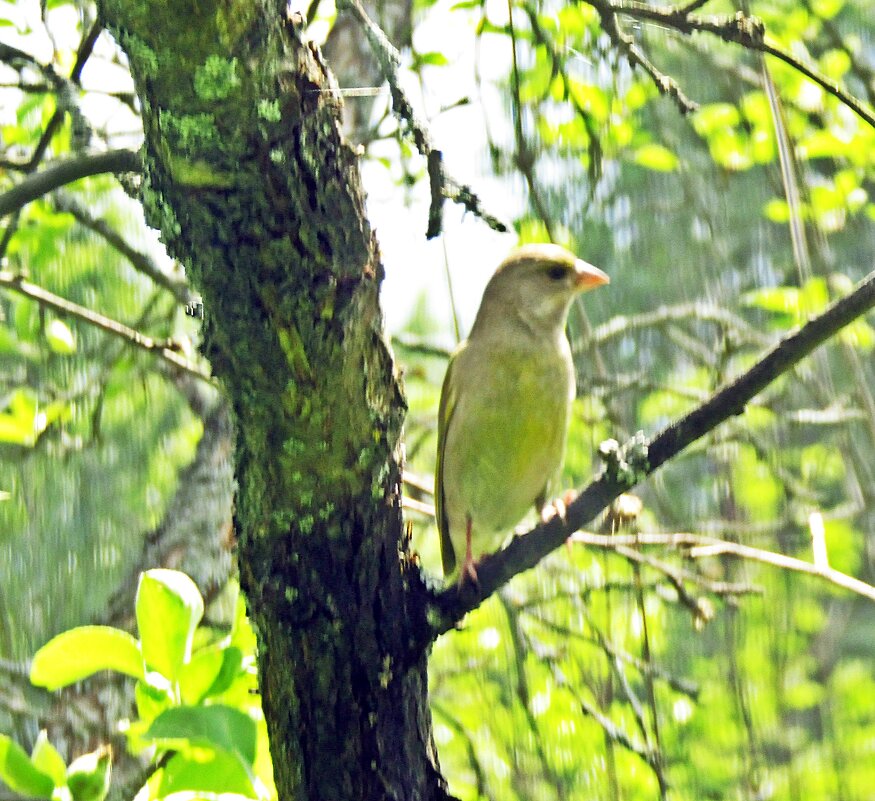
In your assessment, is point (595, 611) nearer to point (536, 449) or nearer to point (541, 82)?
point (536, 449)

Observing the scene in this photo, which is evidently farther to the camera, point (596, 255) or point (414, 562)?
point (596, 255)

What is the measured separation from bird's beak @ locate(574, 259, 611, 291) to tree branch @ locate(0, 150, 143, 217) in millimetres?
1892

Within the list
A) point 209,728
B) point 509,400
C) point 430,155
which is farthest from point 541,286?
point 209,728

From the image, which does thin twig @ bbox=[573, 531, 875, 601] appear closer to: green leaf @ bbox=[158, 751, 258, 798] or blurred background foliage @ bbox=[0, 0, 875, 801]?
blurred background foliage @ bbox=[0, 0, 875, 801]

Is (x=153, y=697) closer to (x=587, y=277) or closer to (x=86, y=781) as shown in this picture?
(x=86, y=781)

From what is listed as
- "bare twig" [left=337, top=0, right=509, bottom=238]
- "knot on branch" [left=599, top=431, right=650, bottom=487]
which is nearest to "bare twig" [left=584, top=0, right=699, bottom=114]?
"bare twig" [left=337, top=0, right=509, bottom=238]

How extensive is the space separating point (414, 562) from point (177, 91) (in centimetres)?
110

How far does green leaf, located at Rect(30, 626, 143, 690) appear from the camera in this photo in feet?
7.02

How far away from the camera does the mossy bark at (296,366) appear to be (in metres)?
2.03

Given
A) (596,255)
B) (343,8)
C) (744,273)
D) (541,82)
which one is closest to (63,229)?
(541,82)

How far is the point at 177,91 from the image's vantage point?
201 centimetres

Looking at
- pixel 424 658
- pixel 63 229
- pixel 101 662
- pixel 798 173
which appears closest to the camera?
pixel 101 662

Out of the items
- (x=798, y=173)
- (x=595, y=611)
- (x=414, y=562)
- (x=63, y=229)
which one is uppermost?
(x=63, y=229)

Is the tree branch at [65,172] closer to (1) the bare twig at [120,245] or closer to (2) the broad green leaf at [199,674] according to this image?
(2) the broad green leaf at [199,674]
